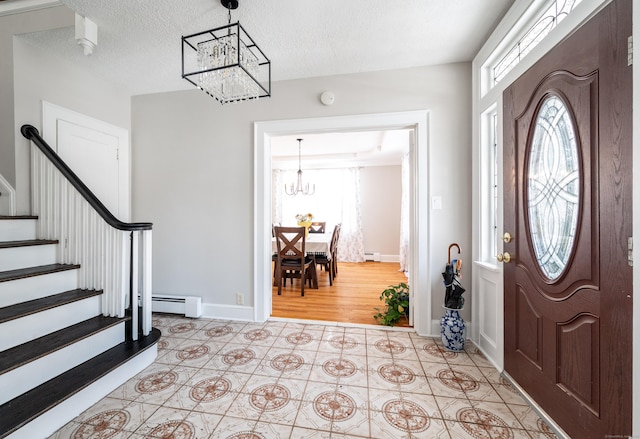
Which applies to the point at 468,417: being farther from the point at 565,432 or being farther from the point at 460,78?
the point at 460,78

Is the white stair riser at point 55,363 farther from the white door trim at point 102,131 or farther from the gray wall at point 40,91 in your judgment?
the white door trim at point 102,131

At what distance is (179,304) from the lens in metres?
2.85

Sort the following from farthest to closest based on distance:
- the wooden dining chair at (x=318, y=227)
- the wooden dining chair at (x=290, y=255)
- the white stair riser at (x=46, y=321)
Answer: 1. the wooden dining chair at (x=318, y=227)
2. the wooden dining chair at (x=290, y=255)
3. the white stair riser at (x=46, y=321)

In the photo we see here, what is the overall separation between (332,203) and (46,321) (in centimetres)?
550

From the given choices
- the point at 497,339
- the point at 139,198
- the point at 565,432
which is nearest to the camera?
the point at 565,432

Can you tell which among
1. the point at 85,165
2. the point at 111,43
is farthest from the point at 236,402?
the point at 111,43

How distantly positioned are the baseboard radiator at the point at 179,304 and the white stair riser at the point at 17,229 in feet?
3.99

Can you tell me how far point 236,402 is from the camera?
60.6 inches

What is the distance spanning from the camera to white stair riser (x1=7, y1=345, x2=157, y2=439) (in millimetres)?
1238

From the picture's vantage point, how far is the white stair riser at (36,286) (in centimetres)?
162

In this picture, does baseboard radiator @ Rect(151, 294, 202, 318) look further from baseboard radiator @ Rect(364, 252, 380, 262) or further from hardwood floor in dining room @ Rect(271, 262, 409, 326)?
baseboard radiator @ Rect(364, 252, 380, 262)

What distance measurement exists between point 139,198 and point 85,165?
0.57 m

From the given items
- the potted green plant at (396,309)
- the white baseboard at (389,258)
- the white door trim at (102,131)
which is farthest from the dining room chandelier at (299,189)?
the potted green plant at (396,309)

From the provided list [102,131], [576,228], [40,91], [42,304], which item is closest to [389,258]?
[576,228]
